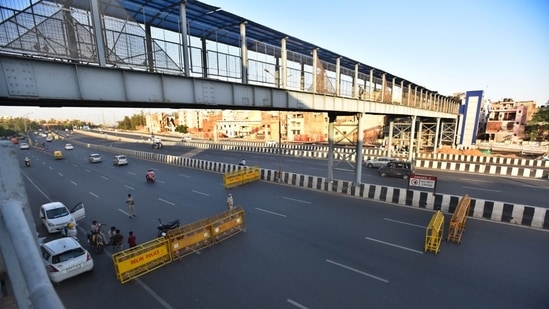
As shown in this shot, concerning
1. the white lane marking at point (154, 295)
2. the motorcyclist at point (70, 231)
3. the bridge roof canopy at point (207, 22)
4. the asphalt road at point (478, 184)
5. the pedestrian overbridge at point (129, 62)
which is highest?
the bridge roof canopy at point (207, 22)

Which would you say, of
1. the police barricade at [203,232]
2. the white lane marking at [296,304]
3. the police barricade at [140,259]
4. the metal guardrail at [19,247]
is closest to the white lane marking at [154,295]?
the police barricade at [140,259]

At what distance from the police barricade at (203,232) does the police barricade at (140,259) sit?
1.16 ft

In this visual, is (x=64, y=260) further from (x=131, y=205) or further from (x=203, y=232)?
(x=131, y=205)

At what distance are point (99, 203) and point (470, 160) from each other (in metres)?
42.9

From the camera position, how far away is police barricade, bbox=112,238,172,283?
9.40 meters

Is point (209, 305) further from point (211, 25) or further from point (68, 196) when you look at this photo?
point (68, 196)

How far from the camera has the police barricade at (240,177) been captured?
71.7ft

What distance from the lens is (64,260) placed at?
9.29 m

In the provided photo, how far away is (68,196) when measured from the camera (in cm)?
2031

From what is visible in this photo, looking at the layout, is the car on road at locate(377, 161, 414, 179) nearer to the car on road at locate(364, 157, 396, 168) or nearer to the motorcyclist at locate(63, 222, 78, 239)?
the car on road at locate(364, 157, 396, 168)

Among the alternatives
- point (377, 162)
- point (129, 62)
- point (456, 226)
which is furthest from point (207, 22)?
point (377, 162)

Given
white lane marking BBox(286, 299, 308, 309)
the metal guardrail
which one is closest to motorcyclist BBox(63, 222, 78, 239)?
white lane marking BBox(286, 299, 308, 309)

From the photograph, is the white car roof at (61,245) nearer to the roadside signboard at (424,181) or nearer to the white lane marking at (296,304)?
the white lane marking at (296,304)

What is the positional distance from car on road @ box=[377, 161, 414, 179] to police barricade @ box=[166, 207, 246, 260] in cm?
1747
